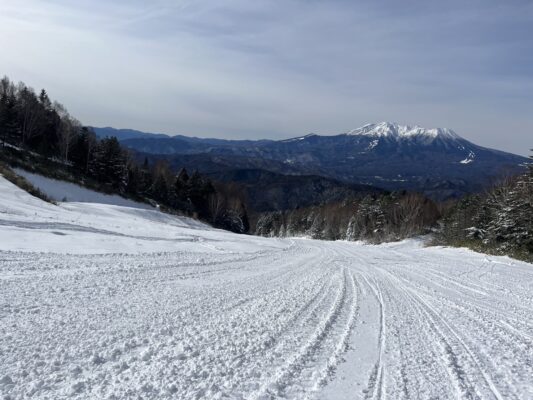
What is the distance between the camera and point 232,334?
19.2 feet

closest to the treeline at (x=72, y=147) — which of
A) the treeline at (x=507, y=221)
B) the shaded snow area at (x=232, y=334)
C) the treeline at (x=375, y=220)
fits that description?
the treeline at (x=375, y=220)

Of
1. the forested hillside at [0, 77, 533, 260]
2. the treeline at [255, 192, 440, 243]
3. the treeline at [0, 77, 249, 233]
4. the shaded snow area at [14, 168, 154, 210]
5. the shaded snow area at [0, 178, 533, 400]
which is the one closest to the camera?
the shaded snow area at [0, 178, 533, 400]

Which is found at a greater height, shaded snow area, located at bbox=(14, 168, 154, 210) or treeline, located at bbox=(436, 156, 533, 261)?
treeline, located at bbox=(436, 156, 533, 261)

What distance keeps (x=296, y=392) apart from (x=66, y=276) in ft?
17.9

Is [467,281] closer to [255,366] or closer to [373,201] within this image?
[255,366]

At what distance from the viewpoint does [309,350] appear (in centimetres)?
557

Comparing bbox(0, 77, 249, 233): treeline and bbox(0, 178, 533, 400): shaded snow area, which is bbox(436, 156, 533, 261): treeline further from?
bbox(0, 77, 249, 233): treeline

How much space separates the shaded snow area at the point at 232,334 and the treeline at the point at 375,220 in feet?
179

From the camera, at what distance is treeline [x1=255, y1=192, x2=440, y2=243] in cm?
6474

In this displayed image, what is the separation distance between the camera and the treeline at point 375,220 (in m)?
64.7

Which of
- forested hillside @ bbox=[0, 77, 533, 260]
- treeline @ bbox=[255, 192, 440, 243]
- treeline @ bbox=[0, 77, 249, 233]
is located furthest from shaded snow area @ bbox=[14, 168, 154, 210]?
treeline @ bbox=[255, 192, 440, 243]

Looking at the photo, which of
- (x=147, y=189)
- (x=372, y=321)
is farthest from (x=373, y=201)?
(x=372, y=321)

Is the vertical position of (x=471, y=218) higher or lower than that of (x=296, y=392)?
higher

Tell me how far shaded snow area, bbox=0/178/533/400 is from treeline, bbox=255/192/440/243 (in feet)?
179
